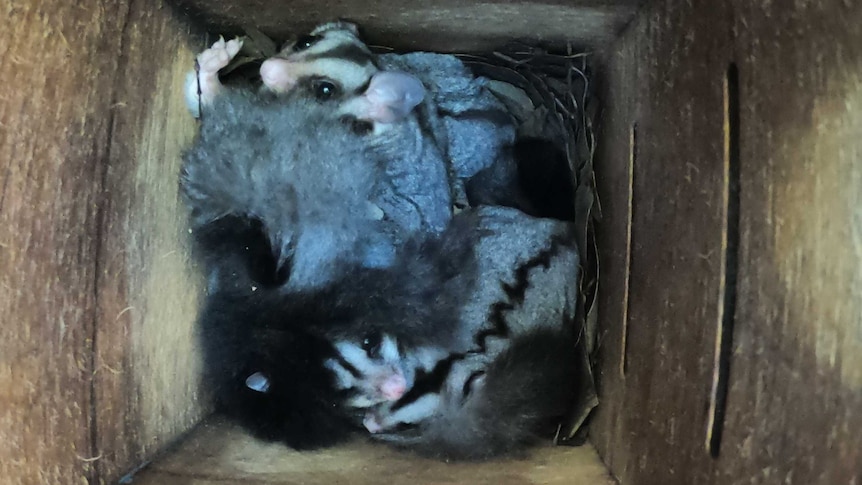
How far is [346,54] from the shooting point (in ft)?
3.82

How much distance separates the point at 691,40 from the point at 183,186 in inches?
30.0

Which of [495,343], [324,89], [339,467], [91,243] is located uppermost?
[324,89]

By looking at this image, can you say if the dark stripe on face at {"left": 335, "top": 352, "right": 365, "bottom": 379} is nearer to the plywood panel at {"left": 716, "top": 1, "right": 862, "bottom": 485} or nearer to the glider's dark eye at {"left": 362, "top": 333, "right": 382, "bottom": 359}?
the glider's dark eye at {"left": 362, "top": 333, "right": 382, "bottom": 359}

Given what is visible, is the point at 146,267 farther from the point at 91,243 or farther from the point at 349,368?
the point at 349,368

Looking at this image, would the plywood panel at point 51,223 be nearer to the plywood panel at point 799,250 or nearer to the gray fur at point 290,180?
the gray fur at point 290,180

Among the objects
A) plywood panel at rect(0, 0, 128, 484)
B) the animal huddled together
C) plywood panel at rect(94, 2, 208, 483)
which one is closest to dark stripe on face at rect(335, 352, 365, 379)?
the animal huddled together

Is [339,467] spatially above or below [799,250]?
below

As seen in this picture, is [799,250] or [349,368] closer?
[799,250]

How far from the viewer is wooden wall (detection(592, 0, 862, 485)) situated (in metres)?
0.60

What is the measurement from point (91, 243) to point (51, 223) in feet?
0.27

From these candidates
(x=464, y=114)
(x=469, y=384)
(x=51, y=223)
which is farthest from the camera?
(x=464, y=114)

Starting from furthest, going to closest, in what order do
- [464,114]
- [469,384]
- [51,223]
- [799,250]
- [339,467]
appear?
[464,114]
[469,384]
[339,467]
[51,223]
[799,250]

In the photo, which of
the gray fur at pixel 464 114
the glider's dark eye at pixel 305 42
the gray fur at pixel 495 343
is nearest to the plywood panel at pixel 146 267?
the glider's dark eye at pixel 305 42

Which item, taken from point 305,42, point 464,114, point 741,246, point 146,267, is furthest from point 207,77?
point 741,246
